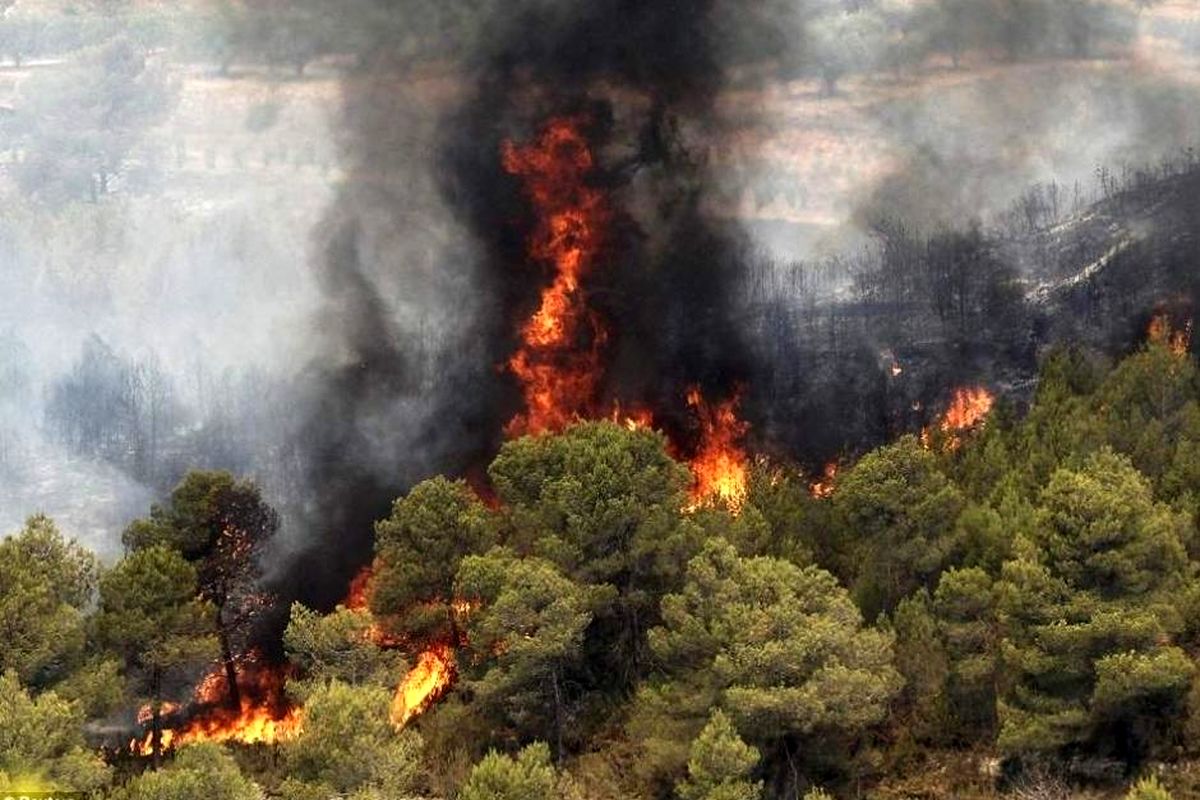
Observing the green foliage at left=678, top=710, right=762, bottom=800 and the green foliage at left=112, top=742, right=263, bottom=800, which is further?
the green foliage at left=678, top=710, right=762, bottom=800

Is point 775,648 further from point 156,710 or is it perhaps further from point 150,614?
point 156,710

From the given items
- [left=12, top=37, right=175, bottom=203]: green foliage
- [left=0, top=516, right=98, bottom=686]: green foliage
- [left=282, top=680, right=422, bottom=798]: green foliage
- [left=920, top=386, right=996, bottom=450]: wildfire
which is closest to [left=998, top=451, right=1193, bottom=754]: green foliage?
[left=282, top=680, right=422, bottom=798]: green foliage

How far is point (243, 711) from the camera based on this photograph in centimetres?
6481

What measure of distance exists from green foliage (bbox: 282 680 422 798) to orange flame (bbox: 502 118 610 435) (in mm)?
36541

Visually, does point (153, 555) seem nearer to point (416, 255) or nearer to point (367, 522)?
point (367, 522)

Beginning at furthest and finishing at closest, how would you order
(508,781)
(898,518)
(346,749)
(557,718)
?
(898,518)
(557,718)
(346,749)
(508,781)

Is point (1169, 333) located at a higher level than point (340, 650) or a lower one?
lower

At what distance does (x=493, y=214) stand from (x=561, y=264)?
4323mm

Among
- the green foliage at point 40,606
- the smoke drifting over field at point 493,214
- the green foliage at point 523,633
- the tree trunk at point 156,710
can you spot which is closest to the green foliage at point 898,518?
the green foliage at point 523,633

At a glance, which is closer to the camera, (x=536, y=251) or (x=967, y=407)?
(x=967, y=407)

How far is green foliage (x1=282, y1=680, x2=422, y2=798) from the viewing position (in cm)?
4078

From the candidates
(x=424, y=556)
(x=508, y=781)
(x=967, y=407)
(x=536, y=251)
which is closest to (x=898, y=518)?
(x=424, y=556)

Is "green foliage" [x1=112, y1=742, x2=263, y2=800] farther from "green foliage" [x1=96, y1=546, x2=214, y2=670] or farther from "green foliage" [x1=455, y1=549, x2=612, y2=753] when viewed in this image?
"green foliage" [x1=455, y1=549, x2=612, y2=753]

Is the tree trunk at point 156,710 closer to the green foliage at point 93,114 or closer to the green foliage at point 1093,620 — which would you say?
the green foliage at point 1093,620
